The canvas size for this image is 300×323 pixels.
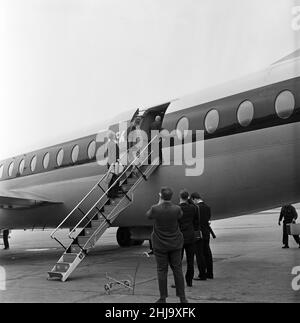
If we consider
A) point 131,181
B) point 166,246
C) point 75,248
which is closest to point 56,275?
point 75,248

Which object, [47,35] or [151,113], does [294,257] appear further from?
[47,35]

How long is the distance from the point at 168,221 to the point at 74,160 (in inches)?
273

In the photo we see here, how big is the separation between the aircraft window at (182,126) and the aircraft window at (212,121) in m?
0.51

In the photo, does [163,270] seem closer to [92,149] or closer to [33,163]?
[92,149]

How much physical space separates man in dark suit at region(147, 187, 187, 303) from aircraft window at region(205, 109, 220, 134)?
10.9 ft

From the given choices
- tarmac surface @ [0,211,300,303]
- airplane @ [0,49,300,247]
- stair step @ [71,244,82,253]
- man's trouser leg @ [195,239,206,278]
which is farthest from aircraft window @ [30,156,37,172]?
man's trouser leg @ [195,239,206,278]

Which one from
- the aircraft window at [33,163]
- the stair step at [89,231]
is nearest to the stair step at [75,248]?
the stair step at [89,231]

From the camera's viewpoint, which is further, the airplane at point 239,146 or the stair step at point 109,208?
the stair step at point 109,208

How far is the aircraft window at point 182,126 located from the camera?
1010cm

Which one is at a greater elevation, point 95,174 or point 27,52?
point 27,52

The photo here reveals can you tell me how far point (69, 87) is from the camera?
9602mm

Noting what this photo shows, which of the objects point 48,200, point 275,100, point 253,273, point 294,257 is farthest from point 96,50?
point 294,257

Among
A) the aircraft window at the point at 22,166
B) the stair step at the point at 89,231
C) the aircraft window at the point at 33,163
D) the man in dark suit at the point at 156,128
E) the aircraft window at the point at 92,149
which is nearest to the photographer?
the stair step at the point at 89,231

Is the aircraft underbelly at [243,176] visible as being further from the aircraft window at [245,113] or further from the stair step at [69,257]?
the stair step at [69,257]
